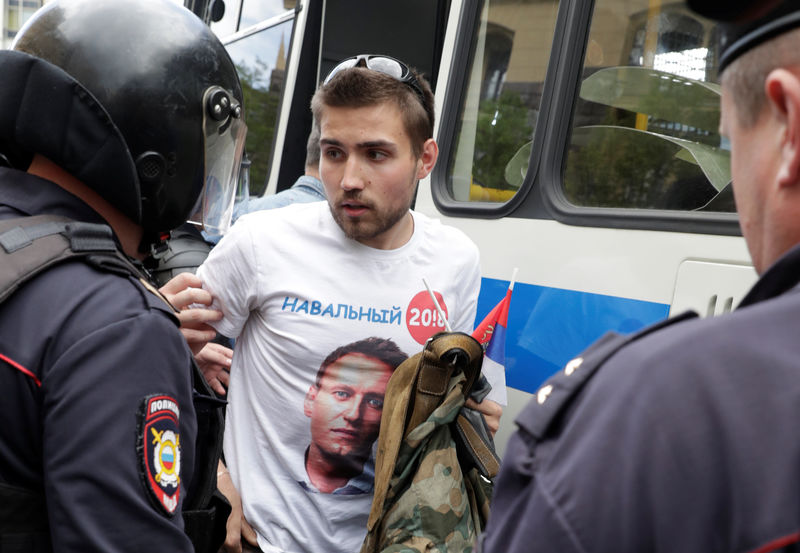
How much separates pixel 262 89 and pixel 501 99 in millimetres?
2610

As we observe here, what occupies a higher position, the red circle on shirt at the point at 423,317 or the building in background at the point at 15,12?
the building in background at the point at 15,12

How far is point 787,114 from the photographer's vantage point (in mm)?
777

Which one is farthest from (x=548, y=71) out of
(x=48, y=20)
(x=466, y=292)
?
(x=48, y=20)

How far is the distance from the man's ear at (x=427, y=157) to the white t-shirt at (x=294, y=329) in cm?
31

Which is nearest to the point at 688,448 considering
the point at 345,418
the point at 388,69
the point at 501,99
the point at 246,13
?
the point at 345,418

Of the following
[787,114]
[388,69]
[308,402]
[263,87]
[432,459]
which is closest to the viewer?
[787,114]

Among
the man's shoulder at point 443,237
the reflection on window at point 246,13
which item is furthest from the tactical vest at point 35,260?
the reflection on window at point 246,13

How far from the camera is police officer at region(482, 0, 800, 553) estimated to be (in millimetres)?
652

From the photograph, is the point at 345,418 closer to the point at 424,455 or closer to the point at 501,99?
the point at 424,455

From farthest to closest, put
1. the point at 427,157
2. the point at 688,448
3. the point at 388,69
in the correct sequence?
the point at 427,157
the point at 388,69
the point at 688,448

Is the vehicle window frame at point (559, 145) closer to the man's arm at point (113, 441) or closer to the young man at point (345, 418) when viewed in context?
the young man at point (345, 418)

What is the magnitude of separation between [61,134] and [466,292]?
1.27 m

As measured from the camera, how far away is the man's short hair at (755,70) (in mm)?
782

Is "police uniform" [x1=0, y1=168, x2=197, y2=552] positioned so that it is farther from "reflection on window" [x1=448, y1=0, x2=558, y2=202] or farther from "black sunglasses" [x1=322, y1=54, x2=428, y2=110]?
"reflection on window" [x1=448, y1=0, x2=558, y2=202]
